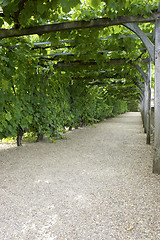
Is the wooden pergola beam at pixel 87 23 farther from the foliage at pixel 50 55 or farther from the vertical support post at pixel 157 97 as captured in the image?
the vertical support post at pixel 157 97

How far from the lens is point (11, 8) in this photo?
276 centimetres

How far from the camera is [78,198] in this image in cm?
271

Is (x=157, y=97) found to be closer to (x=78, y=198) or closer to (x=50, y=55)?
(x=78, y=198)

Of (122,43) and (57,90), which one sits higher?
(122,43)

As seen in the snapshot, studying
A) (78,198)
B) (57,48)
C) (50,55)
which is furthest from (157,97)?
(50,55)

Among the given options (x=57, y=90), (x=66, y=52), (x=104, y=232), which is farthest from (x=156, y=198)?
(x=57, y=90)

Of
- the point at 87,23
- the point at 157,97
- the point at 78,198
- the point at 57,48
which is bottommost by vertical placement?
the point at 78,198

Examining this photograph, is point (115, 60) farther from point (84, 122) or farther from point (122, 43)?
point (84, 122)

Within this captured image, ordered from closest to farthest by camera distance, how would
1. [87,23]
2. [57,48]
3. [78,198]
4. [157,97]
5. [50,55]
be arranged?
[78,198], [87,23], [157,97], [57,48], [50,55]

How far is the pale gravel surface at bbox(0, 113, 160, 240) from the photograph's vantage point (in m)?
2.01

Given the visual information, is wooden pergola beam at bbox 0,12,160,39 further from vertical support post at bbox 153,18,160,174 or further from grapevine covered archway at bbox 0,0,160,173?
vertical support post at bbox 153,18,160,174

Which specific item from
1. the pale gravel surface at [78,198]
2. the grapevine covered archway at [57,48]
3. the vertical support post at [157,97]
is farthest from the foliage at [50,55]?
the pale gravel surface at [78,198]

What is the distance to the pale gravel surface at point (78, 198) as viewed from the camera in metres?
2.01

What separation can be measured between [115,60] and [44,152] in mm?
3445
